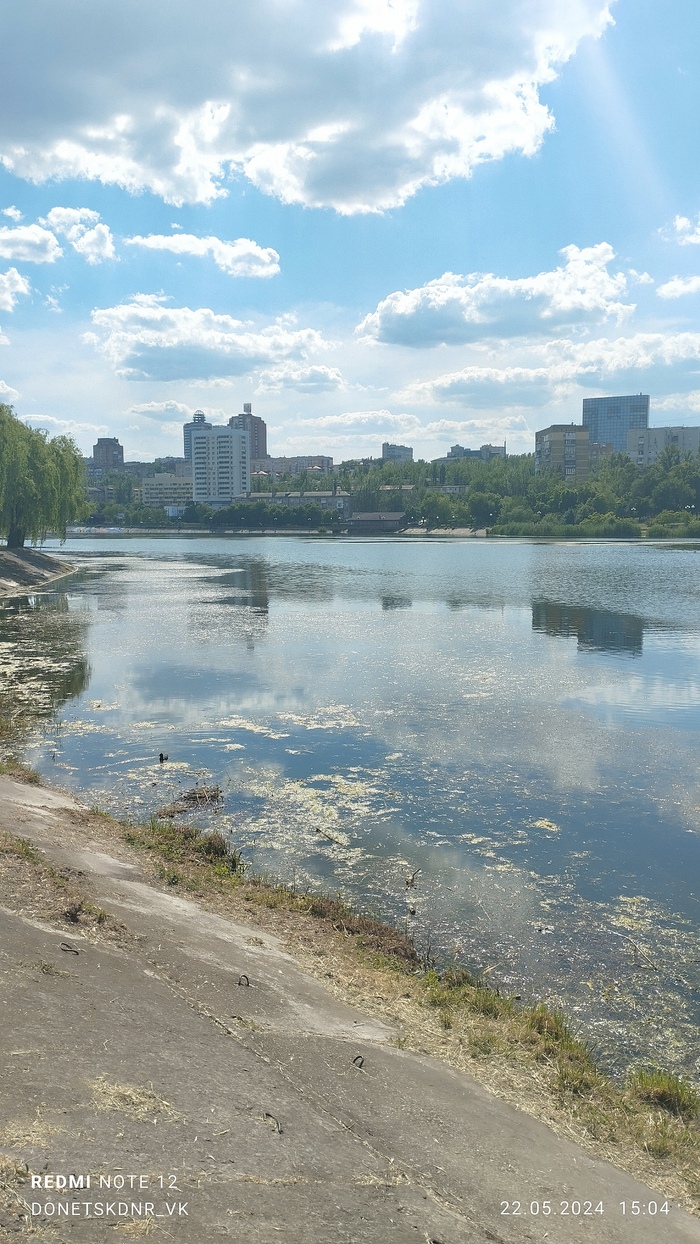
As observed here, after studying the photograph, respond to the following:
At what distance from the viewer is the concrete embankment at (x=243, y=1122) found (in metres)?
5.28

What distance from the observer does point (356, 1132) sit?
6320 millimetres

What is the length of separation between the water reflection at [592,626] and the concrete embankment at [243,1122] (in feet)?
89.5

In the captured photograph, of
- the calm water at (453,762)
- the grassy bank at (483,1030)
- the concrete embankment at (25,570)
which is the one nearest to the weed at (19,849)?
the grassy bank at (483,1030)

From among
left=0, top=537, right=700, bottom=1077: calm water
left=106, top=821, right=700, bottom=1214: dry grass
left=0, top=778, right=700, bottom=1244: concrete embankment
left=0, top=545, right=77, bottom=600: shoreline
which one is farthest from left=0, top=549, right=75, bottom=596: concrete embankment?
left=0, top=778, right=700, bottom=1244: concrete embankment

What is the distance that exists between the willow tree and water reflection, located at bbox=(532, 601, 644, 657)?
4131 centimetres

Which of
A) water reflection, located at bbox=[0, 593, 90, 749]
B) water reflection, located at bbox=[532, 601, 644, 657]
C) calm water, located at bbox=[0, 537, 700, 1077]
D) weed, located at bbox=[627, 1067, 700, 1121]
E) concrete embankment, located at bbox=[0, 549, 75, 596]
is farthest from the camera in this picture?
concrete embankment, located at bbox=[0, 549, 75, 596]

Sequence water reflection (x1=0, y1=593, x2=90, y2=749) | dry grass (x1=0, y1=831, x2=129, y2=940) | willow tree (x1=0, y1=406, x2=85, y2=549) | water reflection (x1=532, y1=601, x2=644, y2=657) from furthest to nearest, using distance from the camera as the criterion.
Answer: willow tree (x1=0, y1=406, x2=85, y2=549) < water reflection (x1=532, y1=601, x2=644, y2=657) < water reflection (x1=0, y1=593, x2=90, y2=749) < dry grass (x1=0, y1=831, x2=129, y2=940)

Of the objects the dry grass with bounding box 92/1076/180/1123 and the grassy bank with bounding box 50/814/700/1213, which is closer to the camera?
the dry grass with bounding box 92/1076/180/1123

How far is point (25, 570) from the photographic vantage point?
222ft

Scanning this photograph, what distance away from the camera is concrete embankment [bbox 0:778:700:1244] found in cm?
528

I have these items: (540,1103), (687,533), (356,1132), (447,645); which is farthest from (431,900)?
(687,533)

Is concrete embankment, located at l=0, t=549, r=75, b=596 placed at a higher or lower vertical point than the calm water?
higher

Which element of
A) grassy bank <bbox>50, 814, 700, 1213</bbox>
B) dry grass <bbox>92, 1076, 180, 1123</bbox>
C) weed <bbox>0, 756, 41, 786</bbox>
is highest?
dry grass <bbox>92, 1076, 180, 1123</bbox>

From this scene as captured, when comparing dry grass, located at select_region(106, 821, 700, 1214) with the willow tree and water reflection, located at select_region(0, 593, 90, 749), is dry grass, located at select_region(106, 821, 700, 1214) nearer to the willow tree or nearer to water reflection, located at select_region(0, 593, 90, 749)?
water reflection, located at select_region(0, 593, 90, 749)
